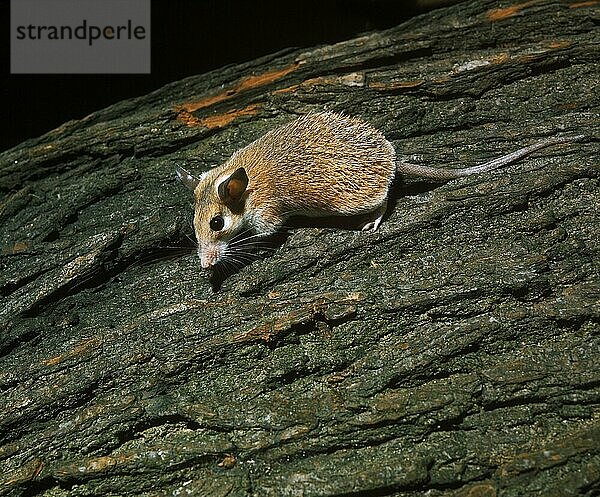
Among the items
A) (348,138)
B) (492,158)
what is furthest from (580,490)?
(348,138)

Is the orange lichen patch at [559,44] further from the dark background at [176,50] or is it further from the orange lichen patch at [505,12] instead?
the dark background at [176,50]

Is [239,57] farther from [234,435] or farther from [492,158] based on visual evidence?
[234,435]

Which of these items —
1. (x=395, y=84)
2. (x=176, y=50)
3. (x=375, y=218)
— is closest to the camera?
(x=375, y=218)

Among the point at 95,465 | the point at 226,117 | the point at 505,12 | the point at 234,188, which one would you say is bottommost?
the point at 95,465

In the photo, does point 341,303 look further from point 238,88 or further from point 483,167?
point 238,88

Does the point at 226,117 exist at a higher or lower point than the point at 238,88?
lower

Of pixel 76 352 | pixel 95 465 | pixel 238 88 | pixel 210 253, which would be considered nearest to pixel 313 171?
pixel 210 253

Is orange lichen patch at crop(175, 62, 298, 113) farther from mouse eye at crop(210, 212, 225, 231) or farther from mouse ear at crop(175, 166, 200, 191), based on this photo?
mouse eye at crop(210, 212, 225, 231)
